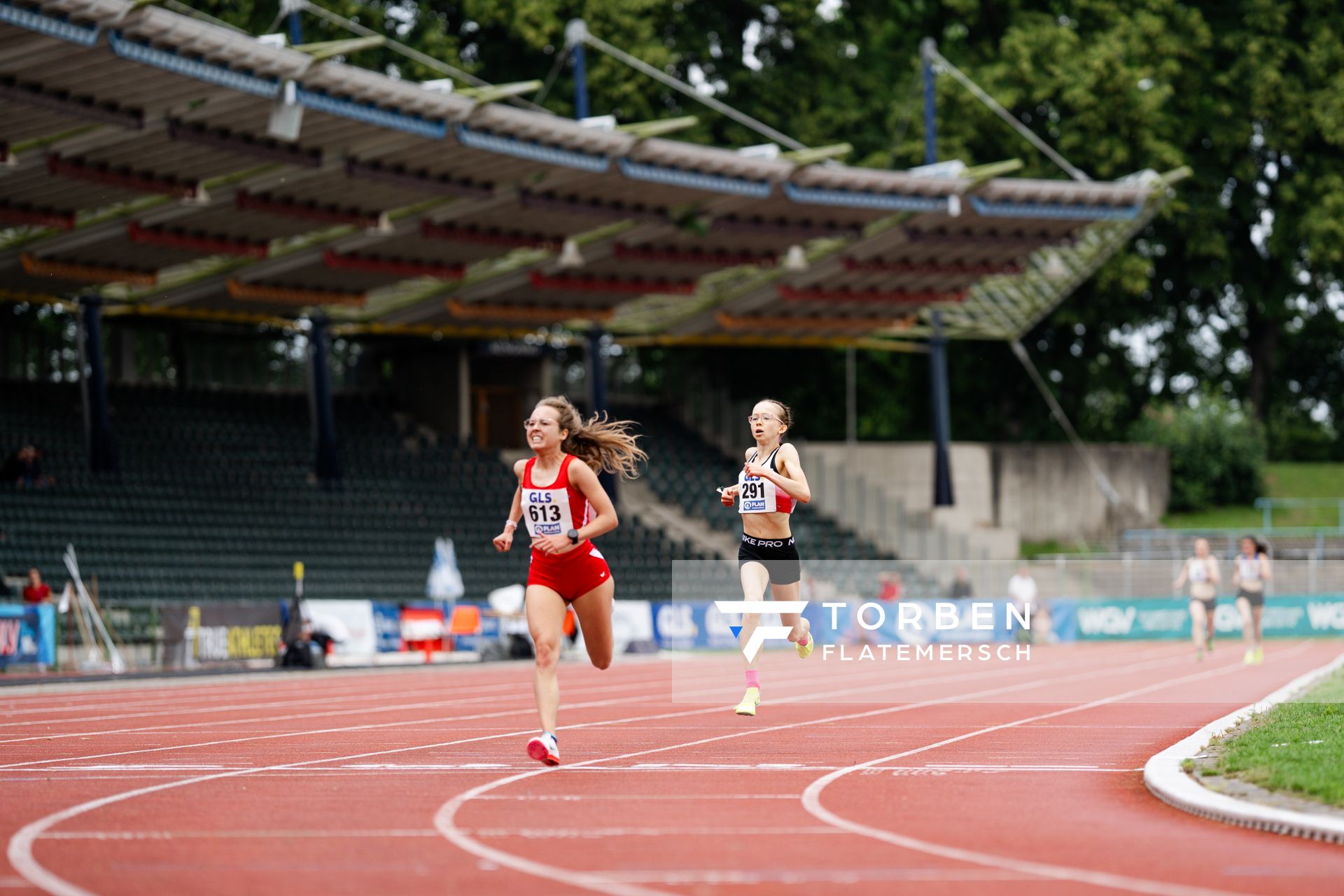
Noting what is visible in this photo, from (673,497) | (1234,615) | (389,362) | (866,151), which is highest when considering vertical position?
(866,151)

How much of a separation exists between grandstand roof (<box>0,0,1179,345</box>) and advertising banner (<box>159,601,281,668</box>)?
25.0ft

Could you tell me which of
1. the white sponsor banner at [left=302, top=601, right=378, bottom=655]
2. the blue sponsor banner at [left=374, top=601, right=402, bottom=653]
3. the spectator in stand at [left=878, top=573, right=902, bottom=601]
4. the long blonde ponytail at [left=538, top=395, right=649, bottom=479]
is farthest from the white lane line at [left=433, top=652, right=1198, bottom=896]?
the spectator in stand at [left=878, top=573, right=902, bottom=601]

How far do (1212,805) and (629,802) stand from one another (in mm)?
2780

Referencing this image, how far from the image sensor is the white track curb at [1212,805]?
25.0ft

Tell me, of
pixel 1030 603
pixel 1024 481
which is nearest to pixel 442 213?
pixel 1030 603

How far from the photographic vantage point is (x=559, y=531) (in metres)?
10.5

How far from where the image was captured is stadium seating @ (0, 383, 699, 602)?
31859mm

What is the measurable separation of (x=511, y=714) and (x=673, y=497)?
30.6m

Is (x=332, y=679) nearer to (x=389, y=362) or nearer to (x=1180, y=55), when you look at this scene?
(x=389, y=362)

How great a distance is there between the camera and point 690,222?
1531 inches

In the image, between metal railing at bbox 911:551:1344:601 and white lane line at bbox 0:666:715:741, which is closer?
white lane line at bbox 0:666:715:741

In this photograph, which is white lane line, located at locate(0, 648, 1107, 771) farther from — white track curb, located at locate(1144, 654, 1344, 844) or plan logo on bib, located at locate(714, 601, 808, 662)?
white track curb, located at locate(1144, 654, 1344, 844)

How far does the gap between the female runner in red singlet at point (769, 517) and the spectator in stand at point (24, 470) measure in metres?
23.0

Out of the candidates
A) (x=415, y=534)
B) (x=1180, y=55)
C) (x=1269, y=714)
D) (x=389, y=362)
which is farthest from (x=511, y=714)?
(x=1180, y=55)
